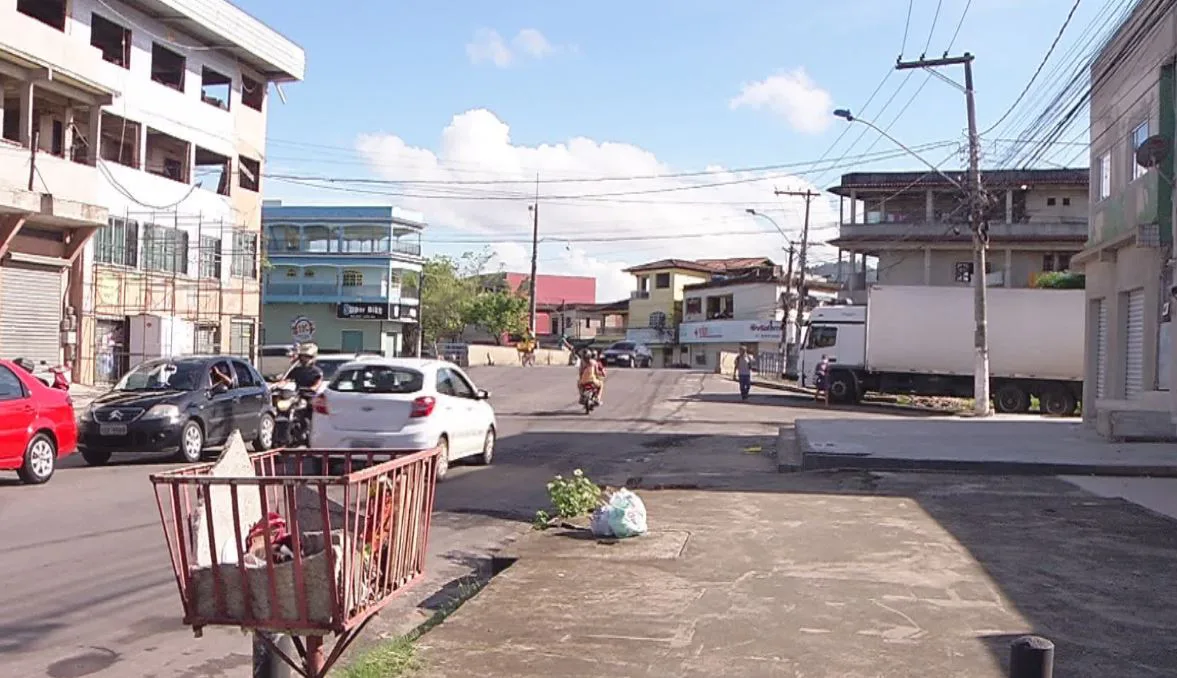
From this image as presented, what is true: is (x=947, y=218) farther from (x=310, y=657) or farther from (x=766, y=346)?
(x=310, y=657)

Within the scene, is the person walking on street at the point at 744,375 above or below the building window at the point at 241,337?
below

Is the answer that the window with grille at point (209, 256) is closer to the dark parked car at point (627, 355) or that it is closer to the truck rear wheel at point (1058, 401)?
the truck rear wheel at point (1058, 401)

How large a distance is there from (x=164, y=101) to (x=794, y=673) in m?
36.1

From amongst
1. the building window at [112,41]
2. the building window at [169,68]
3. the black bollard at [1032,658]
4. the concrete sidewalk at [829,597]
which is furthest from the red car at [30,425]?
the building window at [169,68]

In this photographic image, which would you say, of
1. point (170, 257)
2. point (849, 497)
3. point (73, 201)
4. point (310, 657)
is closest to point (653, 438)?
point (849, 497)

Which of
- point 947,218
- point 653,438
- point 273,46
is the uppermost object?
point 273,46

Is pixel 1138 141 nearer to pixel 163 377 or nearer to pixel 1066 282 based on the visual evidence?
pixel 163 377

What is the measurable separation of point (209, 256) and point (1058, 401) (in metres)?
28.6

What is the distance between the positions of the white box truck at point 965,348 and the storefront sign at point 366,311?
37033 millimetres

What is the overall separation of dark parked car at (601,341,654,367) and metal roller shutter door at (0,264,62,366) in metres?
37.9

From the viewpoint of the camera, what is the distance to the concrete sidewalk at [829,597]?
599 cm

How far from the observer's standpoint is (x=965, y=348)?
3650 centimetres

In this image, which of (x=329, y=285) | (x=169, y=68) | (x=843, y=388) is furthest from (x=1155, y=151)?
(x=329, y=285)

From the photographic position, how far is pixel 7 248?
90.7 ft
